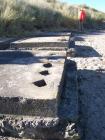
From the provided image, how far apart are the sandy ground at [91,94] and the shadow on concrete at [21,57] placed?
2.24 feet

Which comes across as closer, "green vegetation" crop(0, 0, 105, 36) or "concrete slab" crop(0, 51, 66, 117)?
"concrete slab" crop(0, 51, 66, 117)

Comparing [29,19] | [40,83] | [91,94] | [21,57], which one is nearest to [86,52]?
[91,94]

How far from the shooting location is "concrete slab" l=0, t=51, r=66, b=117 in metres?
3.08

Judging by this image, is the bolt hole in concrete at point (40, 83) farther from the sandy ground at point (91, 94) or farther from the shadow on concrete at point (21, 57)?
the shadow on concrete at point (21, 57)

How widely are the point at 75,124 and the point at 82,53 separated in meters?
5.71

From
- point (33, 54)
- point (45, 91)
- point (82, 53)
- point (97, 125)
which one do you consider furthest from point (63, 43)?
point (45, 91)

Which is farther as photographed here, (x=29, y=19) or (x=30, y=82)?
(x=29, y=19)

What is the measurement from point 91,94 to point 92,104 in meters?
0.50

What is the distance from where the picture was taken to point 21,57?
491 centimetres

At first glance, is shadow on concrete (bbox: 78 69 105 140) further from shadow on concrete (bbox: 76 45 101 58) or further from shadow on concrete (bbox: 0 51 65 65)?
shadow on concrete (bbox: 76 45 101 58)

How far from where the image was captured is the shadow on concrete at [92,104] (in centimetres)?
373

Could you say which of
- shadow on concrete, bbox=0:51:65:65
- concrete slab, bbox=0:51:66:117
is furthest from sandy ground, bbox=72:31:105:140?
shadow on concrete, bbox=0:51:65:65

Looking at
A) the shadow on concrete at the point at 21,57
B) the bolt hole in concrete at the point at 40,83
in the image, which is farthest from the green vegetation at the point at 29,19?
the bolt hole in concrete at the point at 40,83

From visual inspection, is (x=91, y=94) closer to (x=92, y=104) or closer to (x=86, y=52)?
(x=92, y=104)
